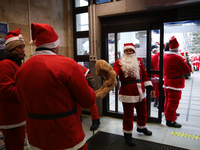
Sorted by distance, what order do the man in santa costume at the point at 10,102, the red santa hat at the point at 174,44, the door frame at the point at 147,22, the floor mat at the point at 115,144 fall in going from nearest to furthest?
the man in santa costume at the point at 10,102 < the floor mat at the point at 115,144 < the door frame at the point at 147,22 < the red santa hat at the point at 174,44

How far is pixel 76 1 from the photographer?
14.7 feet

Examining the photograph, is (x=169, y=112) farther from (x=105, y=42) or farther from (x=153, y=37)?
(x=105, y=42)

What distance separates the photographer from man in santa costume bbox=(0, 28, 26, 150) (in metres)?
1.96

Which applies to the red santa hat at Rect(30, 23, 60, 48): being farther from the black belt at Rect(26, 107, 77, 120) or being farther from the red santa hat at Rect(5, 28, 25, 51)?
the red santa hat at Rect(5, 28, 25, 51)

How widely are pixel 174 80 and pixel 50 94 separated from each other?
3058 mm

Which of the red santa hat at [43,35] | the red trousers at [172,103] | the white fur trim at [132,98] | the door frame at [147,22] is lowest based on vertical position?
the red trousers at [172,103]

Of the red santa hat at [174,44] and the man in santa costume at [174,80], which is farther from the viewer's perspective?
the red santa hat at [174,44]

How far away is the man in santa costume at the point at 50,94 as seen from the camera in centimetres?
133

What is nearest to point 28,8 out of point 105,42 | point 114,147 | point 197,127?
point 105,42

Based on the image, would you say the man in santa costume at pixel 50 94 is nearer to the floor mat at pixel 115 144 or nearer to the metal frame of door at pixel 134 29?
the floor mat at pixel 115 144

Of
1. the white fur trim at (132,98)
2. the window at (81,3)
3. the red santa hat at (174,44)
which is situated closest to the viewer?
the white fur trim at (132,98)

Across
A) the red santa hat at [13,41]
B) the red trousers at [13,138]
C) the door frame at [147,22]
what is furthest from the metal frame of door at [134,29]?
the red trousers at [13,138]

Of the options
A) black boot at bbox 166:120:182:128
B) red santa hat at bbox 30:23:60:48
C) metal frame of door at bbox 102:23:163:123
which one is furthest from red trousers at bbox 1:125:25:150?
black boot at bbox 166:120:182:128

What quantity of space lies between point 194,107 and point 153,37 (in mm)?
2785
